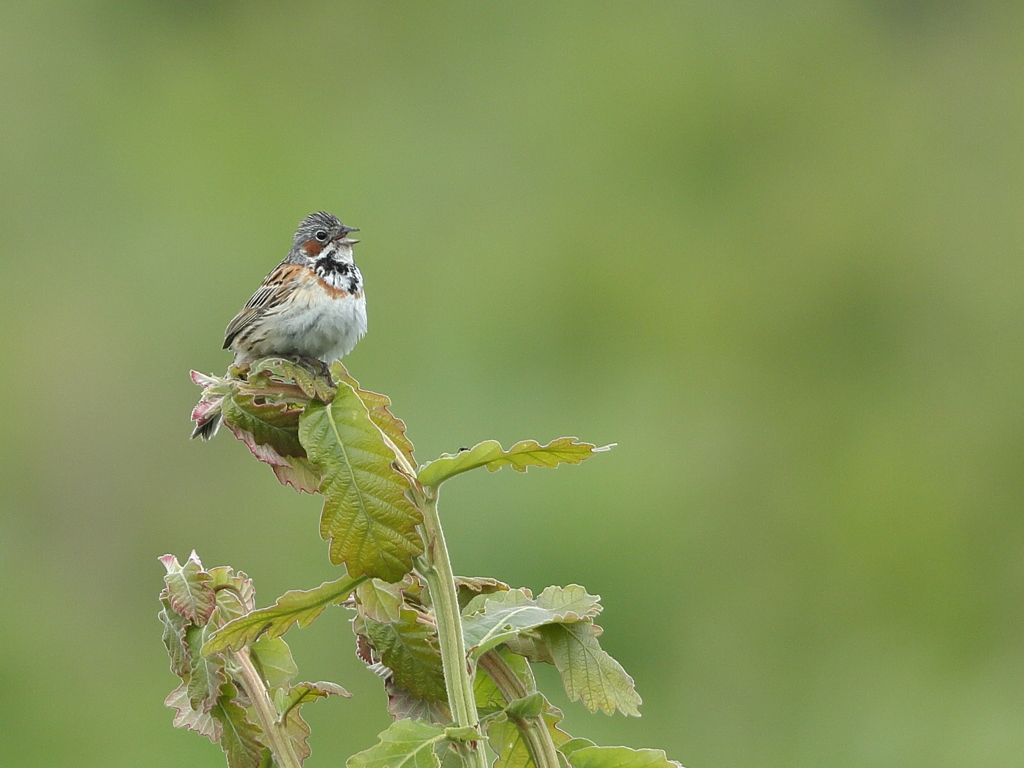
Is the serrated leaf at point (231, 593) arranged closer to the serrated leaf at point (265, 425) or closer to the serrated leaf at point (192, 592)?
the serrated leaf at point (192, 592)

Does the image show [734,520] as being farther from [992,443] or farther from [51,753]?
[51,753]

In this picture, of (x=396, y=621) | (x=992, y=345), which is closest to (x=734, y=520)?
(x=992, y=345)

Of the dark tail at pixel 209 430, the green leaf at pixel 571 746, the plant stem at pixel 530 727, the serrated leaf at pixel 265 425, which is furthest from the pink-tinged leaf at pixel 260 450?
the dark tail at pixel 209 430

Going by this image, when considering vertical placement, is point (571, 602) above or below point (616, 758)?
above

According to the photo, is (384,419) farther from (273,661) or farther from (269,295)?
(269,295)

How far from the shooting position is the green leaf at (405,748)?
53.7 inches

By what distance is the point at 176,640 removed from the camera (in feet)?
5.16

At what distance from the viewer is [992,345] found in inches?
322

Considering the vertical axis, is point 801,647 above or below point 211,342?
below

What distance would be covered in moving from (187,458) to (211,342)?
703mm

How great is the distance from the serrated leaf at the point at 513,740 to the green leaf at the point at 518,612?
0.10 m

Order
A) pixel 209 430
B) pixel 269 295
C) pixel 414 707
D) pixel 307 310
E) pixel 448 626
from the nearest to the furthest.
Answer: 1. pixel 448 626
2. pixel 414 707
3. pixel 209 430
4. pixel 307 310
5. pixel 269 295

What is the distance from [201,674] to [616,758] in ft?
1.54

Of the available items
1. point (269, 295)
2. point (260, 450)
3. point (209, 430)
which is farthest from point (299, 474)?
point (269, 295)
